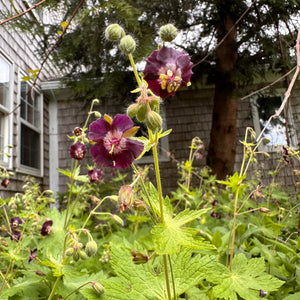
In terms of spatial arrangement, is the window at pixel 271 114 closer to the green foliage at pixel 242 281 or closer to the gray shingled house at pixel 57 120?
the gray shingled house at pixel 57 120

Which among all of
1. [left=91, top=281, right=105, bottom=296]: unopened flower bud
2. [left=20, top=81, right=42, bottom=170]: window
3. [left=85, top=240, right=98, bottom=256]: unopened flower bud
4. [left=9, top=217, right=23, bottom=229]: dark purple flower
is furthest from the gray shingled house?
[left=91, top=281, right=105, bottom=296]: unopened flower bud

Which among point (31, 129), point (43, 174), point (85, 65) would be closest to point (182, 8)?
point (85, 65)

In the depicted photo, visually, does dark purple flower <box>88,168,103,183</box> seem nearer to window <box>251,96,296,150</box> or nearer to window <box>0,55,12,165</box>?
window <box>0,55,12,165</box>

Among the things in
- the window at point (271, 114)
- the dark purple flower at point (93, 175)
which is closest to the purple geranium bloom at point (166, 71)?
the dark purple flower at point (93, 175)

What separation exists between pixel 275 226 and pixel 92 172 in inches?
50.8

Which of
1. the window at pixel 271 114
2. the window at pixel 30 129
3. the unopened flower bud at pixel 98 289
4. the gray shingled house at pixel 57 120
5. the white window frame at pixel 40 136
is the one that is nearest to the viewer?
the unopened flower bud at pixel 98 289

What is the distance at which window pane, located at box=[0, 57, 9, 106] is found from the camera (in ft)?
14.7

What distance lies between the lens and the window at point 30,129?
212 inches

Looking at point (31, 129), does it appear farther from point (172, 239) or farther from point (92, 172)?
point (172, 239)

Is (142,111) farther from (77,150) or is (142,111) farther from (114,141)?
(77,150)

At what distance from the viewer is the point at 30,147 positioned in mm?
5773

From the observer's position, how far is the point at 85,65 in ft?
15.9

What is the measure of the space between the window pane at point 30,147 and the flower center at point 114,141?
501 centimetres

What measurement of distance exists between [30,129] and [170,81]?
18.5ft
